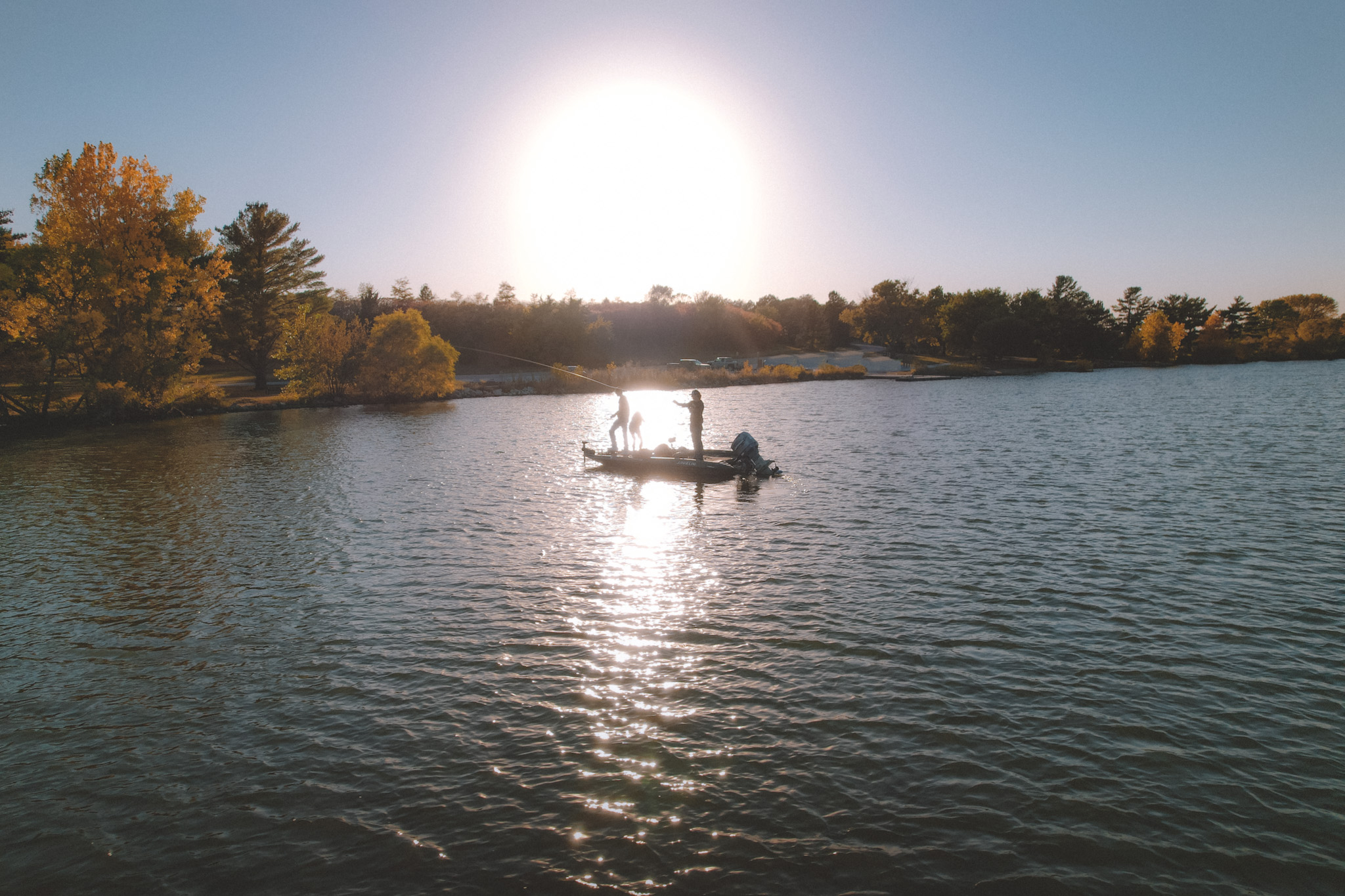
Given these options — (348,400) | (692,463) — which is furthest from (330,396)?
(692,463)

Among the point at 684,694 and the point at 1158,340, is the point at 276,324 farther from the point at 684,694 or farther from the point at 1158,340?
the point at 1158,340

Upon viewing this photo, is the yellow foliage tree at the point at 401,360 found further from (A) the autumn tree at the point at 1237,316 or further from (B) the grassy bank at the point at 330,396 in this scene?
(A) the autumn tree at the point at 1237,316

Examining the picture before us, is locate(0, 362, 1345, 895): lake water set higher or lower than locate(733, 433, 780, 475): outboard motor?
lower

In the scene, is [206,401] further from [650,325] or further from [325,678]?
[650,325]

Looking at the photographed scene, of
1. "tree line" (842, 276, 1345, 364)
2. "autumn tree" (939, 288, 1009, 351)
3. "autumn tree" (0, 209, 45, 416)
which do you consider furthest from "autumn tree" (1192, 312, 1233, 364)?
"autumn tree" (0, 209, 45, 416)

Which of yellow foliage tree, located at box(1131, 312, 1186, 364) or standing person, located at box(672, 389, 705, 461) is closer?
standing person, located at box(672, 389, 705, 461)

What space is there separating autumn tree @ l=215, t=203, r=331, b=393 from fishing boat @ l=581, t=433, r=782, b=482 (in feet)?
182

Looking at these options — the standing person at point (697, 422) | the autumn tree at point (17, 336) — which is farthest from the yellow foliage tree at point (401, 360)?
the standing person at point (697, 422)

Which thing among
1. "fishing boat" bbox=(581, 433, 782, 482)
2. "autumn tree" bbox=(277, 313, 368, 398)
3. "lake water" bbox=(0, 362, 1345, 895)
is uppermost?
"autumn tree" bbox=(277, 313, 368, 398)

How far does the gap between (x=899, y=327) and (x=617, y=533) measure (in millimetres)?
140362

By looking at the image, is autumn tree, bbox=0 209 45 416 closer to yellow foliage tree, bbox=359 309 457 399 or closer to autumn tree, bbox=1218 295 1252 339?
yellow foliage tree, bbox=359 309 457 399

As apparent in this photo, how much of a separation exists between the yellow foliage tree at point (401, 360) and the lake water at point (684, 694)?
48997mm

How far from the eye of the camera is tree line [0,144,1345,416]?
5041 cm

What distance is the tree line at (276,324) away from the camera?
50.4 meters
